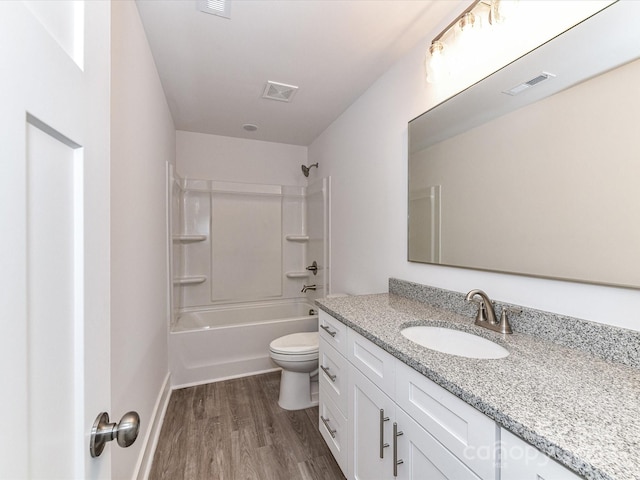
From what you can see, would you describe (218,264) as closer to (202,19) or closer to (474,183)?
(202,19)

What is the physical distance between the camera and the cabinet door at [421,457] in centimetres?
77

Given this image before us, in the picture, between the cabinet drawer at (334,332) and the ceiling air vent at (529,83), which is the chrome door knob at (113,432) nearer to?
the cabinet drawer at (334,332)

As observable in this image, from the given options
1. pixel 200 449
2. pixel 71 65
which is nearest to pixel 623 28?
pixel 71 65

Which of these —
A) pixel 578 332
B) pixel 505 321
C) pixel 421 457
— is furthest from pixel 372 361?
pixel 578 332

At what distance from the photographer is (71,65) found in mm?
435

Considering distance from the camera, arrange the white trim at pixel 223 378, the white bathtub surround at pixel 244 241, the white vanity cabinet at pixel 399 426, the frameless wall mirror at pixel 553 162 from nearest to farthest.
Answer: the white vanity cabinet at pixel 399 426 → the frameless wall mirror at pixel 553 162 → the white trim at pixel 223 378 → the white bathtub surround at pixel 244 241

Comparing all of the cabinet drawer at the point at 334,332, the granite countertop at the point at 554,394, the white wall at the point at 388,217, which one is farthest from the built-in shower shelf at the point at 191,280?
the granite countertop at the point at 554,394

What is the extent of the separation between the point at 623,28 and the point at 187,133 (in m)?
3.29

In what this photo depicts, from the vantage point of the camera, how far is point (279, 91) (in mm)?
2232

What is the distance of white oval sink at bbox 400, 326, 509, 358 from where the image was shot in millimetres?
1138

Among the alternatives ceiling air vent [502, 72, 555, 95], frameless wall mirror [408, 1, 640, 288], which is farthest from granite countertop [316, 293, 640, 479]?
ceiling air vent [502, 72, 555, 95]

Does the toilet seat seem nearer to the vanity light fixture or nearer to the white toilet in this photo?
the white toilet

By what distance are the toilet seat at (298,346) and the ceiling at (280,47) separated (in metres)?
1.96

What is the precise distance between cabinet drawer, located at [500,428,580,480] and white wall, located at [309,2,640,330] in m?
0.59
